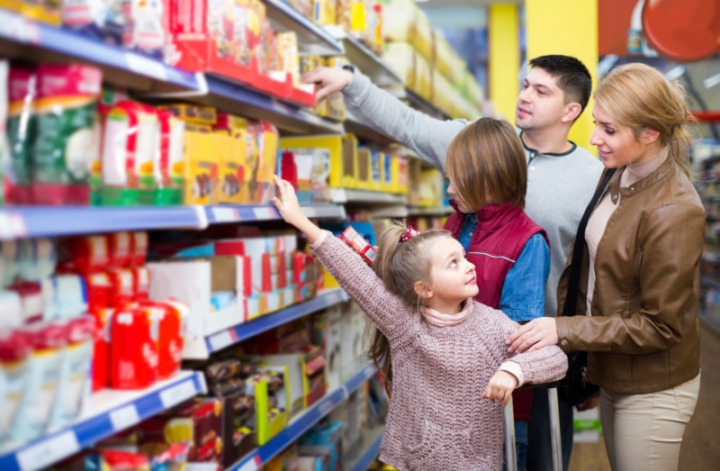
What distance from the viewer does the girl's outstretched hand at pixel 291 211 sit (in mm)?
2092

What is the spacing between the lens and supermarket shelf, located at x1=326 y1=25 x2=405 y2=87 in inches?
127

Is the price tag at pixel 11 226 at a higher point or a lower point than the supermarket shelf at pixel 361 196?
lower

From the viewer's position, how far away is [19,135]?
135 centimetres

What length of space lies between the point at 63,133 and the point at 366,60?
2676mm

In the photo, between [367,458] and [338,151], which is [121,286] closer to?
[338,151]

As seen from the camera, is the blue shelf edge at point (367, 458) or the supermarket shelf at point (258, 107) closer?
the supermarket shelf at point (258, 107)

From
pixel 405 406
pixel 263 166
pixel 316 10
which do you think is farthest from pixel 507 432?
pixel 316 10

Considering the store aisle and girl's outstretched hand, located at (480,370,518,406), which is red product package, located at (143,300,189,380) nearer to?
girl's outstretched hand, located at (480,370,518,406)

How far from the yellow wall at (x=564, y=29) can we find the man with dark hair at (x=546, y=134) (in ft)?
8.21

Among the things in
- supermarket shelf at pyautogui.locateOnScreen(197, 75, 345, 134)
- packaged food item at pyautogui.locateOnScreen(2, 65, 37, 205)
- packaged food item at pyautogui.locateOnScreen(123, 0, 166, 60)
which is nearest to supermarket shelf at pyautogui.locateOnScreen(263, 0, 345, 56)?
supermarket shelf at pyautogui.locateOnScreen(197, 75, 345, 134)

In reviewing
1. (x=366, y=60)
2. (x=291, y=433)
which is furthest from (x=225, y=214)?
(x=366, y=60)

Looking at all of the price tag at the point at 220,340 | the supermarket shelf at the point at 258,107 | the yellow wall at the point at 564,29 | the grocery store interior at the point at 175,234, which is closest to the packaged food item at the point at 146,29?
the grocery store interior at the point at 175,234

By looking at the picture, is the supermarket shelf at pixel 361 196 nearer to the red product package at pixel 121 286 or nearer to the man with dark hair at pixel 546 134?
the man with dark hair at pixel 546 134

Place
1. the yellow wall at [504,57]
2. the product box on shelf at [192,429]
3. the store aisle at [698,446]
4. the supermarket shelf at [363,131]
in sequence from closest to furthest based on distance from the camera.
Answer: the product box on shelf at [192,429], the supermarket shelf at [363,131], the store aisle at [698,446], the yellow wall at [504,57]
